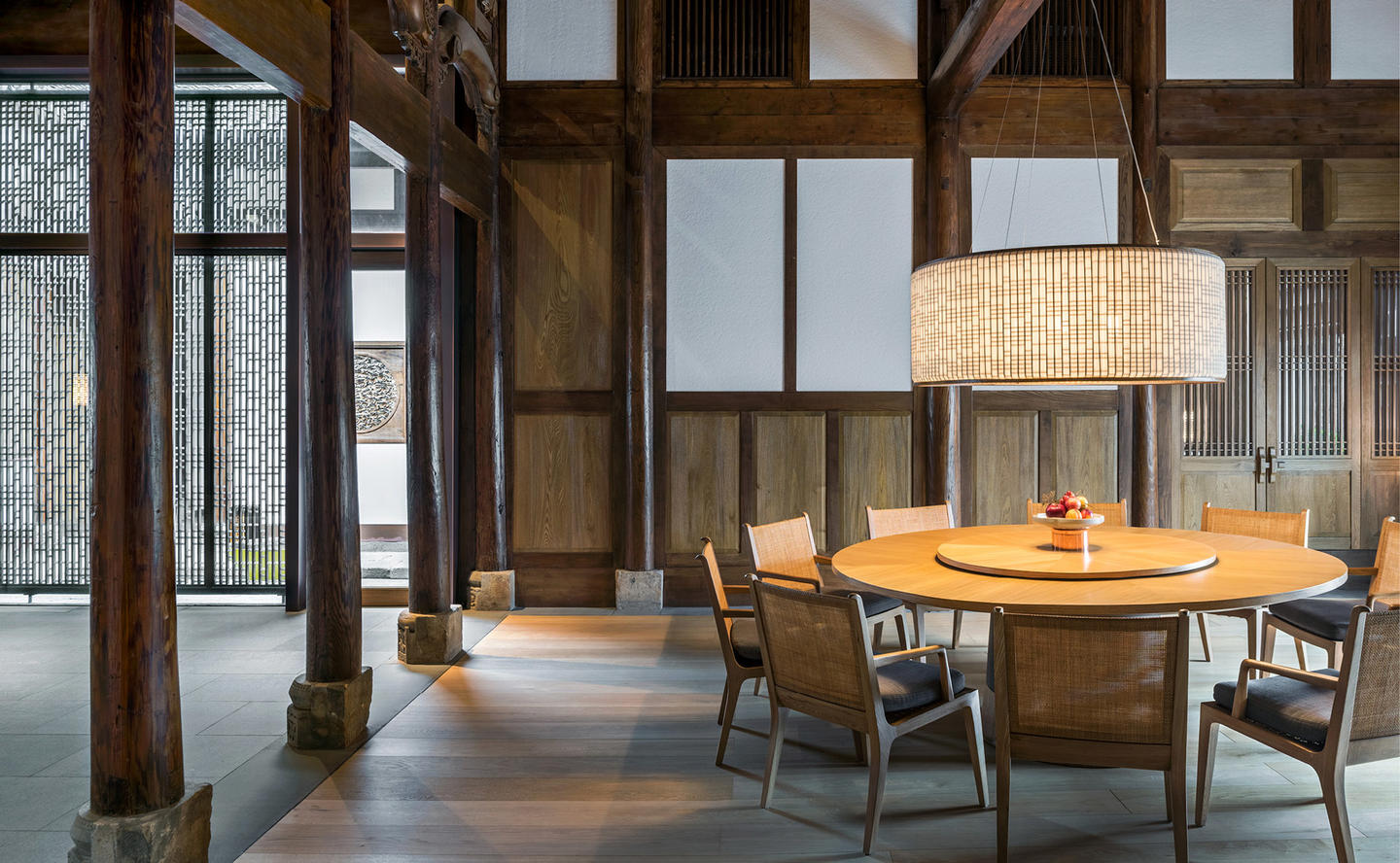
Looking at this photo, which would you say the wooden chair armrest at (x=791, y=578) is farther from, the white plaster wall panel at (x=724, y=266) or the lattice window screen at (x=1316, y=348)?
the lattice window screen at (x=1316, y=348)

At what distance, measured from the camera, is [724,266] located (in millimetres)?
5645

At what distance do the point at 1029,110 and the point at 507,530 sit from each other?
4.34 m

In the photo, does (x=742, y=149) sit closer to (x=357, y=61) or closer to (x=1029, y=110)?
(x=1029, y=110)

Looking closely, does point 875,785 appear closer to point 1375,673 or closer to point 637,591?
point 1375,673

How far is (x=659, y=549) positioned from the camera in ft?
18.6

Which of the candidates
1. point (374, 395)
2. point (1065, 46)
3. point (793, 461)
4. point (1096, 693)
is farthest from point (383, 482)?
point (1065, 46)

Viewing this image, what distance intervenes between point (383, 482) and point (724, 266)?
2673mm

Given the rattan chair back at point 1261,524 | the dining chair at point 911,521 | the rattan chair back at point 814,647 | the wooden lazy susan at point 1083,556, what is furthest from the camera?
the dining chair at point 911,521

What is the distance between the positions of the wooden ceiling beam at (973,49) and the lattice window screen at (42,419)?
5.63m

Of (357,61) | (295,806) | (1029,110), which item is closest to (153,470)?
(295,806)

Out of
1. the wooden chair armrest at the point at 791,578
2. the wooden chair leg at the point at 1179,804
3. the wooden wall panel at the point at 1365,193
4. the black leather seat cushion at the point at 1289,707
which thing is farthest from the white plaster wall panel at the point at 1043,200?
the wooden chair leg at the point at 1179,804

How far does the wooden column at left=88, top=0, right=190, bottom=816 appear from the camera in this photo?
2.21m

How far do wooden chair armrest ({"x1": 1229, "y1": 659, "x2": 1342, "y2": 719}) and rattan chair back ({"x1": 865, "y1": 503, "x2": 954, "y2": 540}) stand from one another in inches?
73.2

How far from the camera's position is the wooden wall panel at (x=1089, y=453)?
562 cm
